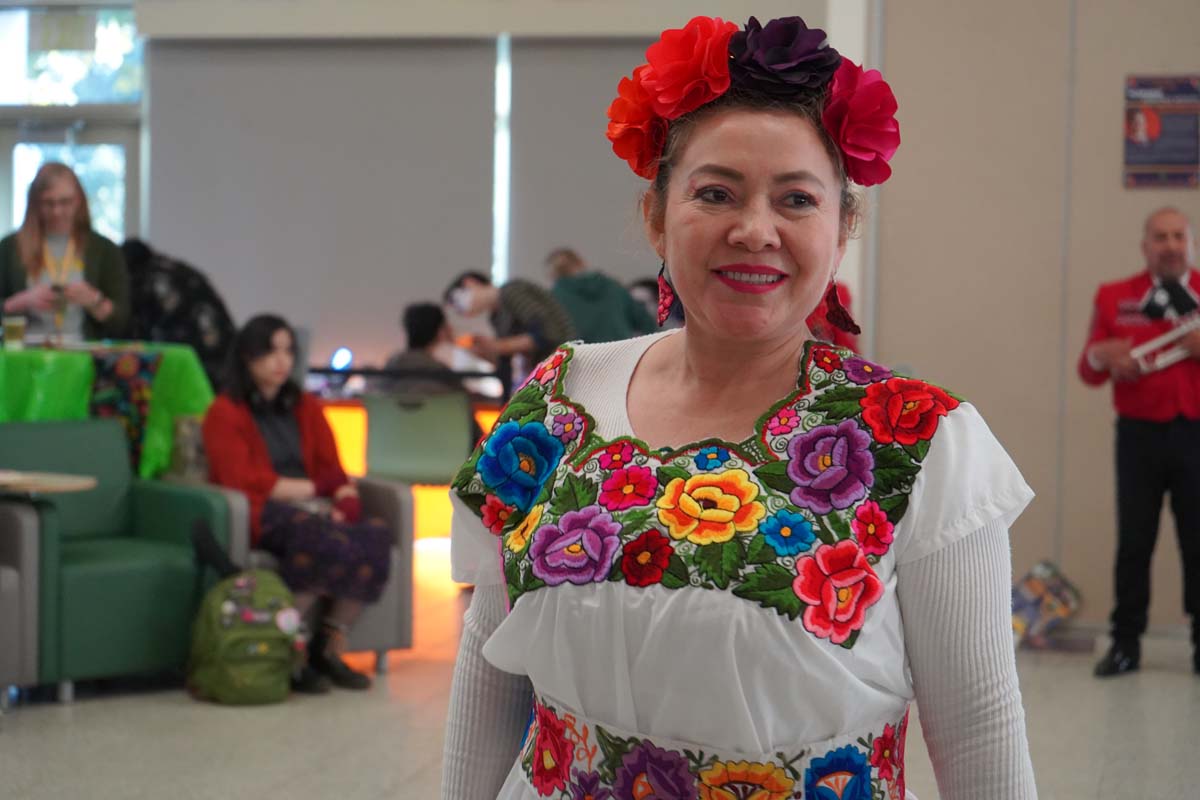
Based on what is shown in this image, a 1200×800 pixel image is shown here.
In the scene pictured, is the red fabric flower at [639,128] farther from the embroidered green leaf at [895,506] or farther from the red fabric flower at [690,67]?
the embroidered green leaf at [895,506]

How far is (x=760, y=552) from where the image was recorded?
4.11 ft

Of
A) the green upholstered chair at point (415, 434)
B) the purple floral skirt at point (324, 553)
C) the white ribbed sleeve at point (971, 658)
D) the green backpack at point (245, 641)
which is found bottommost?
the green backpack at point (245, 641)

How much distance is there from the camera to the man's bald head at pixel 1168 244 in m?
5.41

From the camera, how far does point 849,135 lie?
1353 mm

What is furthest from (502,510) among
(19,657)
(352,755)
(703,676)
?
(19,657)

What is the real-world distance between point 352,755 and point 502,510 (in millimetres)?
2964

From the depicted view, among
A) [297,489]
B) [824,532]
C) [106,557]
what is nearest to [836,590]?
[824,532]

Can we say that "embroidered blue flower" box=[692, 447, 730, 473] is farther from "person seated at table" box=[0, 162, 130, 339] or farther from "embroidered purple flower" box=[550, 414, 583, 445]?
"person seated at table" box=[0, 162, 130, 339]

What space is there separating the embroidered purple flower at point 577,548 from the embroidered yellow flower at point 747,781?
0.19 metres

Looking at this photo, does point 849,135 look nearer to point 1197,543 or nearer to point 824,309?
point 824,309

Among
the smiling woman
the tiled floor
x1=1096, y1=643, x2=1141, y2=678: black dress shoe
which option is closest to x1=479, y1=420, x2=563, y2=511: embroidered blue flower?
the smiling woman

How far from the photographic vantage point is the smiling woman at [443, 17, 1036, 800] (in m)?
1.25

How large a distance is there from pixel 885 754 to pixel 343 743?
3255 millimetres

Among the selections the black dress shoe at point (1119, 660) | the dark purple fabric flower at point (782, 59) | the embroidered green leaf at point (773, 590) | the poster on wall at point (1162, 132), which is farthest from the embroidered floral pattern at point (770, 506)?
Answer: the poster on wall at point (1162, 132)
